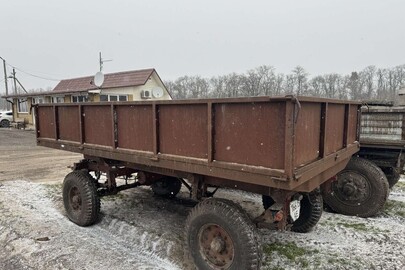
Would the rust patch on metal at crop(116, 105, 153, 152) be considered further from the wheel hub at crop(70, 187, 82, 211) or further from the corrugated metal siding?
the corrugated metal siding

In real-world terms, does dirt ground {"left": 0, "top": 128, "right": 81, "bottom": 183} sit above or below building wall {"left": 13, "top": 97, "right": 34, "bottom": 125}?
below

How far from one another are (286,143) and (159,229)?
2.74 meters

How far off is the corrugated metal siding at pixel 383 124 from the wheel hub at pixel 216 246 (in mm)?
3366

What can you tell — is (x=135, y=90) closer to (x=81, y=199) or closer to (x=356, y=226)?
(x=81, y=199)

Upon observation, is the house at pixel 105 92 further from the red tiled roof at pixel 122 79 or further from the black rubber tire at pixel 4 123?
the black rubber tire at pixel 4 123

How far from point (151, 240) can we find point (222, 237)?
1.39 m

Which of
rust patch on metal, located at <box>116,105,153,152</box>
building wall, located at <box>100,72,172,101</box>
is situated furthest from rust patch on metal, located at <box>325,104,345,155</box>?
building wall, located at <box>100,72,172,101</box>

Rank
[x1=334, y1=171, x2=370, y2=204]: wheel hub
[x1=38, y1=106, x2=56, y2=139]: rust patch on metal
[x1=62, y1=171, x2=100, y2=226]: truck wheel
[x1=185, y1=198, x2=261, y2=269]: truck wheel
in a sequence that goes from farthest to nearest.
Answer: [x1=38, y1=106, x2=56, y2=139]: rust patch on metal → [x1=334, y1=171, x2=370, y2=204]: wheel hub → [x1=62, y1=171, x2=100, y2=226]: truck wheel → [x1=185, y1=198, x2=261, y2=269]: truck wheel

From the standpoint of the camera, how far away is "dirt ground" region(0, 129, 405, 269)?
3.59 m

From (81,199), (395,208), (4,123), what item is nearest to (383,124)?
(395,208)

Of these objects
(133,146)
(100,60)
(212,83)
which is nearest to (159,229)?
(133,146)

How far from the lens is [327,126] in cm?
329

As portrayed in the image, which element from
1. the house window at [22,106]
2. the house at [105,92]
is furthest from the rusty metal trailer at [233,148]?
the house window at [22,106]

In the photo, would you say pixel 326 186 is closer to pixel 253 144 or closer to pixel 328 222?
pixel 328 222
